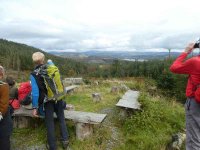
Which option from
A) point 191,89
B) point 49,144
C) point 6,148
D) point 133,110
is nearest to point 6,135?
point 6,148

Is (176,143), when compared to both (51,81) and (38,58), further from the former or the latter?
(38,58)

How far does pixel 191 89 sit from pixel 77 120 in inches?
106

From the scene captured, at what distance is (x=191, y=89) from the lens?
3.86 m

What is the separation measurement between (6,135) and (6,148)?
0.89 feet

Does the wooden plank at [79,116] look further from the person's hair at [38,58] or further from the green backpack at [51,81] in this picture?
the person's hair at [38,58]

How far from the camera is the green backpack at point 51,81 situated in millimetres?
4891

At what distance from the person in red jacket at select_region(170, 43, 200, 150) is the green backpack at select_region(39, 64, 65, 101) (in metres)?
2.29

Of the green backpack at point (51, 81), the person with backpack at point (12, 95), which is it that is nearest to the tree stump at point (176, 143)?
the green backpack at point (51, 81)

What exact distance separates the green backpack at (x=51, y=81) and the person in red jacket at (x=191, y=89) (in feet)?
7.52

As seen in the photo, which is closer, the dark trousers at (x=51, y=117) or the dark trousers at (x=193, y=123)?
the dark trousers at (x=193, y=123)

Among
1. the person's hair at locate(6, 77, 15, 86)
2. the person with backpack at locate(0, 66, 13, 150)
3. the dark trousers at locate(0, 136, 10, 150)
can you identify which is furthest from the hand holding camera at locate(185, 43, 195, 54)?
the person's hair at locate(6, 77, 15, 86)

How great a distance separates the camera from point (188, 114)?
3924 millimetres

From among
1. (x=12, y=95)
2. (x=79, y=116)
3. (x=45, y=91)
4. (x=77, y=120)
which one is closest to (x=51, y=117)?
(x=45, y=91)

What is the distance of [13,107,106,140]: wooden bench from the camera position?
5594 mm
